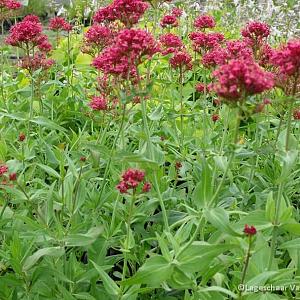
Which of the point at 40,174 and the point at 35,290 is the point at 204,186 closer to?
the point at 35,290

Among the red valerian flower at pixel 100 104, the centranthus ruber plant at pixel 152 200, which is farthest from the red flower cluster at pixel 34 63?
the red valerian flower at pixel 100 104

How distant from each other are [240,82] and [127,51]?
1.69ft

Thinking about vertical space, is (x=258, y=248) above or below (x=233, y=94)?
below

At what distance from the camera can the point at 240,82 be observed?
1.72m

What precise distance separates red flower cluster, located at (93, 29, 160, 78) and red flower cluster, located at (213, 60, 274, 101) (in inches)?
16.3

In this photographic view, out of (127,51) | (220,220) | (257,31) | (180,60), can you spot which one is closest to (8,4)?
(180,60)

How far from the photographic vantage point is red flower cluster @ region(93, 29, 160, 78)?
2.01 m

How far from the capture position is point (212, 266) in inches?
81.8

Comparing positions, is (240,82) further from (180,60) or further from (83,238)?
(180,60)

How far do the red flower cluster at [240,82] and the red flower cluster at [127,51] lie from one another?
413mm

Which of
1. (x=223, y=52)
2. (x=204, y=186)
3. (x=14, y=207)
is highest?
(x=223, y=52)

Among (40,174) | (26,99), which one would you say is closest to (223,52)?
(40,174)

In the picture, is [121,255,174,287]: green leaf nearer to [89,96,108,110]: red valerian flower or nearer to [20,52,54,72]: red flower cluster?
[89,96,108,110]: red valerian flower

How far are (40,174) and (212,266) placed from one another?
1388 millimetres
